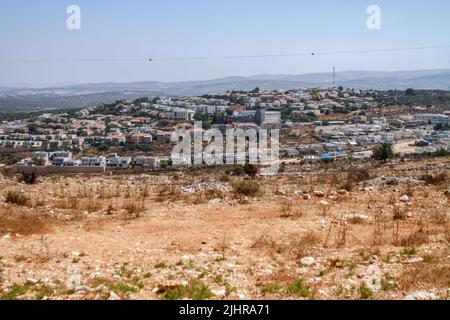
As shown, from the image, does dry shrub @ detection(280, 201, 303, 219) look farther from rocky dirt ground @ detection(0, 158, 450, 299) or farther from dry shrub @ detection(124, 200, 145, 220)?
dry shrub @ detection(124, 200, 145, 220)

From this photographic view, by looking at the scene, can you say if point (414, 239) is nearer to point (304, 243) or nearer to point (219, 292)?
point (304, 243)

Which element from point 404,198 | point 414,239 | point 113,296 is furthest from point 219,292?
point 404,198

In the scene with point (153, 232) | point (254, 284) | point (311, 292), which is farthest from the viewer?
point (153, 232)

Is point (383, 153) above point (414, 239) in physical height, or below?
below

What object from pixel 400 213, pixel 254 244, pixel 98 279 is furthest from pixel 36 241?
pixel 400 213

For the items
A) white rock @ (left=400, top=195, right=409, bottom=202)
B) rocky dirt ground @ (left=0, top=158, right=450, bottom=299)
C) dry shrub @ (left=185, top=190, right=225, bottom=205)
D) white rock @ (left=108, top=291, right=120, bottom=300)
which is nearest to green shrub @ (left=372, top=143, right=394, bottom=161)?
rocky dirt ground @ (left=0, top=158, right=450, bottom=299)
